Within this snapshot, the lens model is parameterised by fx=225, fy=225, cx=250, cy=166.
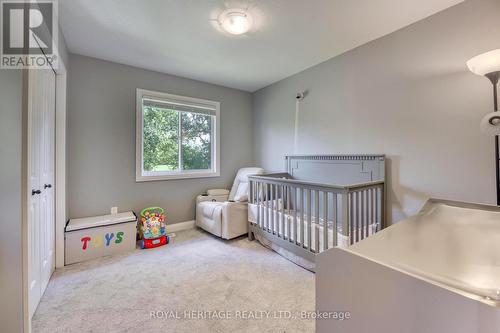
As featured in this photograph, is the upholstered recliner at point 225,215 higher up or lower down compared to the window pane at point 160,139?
lower down

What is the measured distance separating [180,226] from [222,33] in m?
2.64

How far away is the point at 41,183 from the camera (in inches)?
71.5

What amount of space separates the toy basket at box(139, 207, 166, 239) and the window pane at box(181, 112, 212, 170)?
2.76 feet

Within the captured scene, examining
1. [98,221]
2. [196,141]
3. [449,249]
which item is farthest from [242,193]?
[449,249]

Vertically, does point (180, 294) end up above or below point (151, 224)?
below

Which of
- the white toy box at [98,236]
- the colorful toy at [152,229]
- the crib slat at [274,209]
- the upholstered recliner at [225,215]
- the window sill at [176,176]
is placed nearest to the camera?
the white toy box at [98,236]

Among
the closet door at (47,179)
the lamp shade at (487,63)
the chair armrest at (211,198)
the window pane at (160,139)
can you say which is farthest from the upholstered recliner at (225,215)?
the lamp shade at (487,63)

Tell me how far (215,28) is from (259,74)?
1.27m

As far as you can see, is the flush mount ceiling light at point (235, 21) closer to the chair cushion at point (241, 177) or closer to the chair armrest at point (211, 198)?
the chair cushion at point (241, 177)

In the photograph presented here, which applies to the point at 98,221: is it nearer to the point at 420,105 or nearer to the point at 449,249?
the point at 449,249

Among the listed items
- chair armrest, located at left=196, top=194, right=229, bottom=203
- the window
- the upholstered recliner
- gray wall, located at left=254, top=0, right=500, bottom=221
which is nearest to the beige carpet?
the upholstered recliner

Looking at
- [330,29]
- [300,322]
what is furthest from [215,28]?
[300,322]

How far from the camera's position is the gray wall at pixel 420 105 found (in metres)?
1.79

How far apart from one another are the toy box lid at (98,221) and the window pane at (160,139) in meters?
0.73
